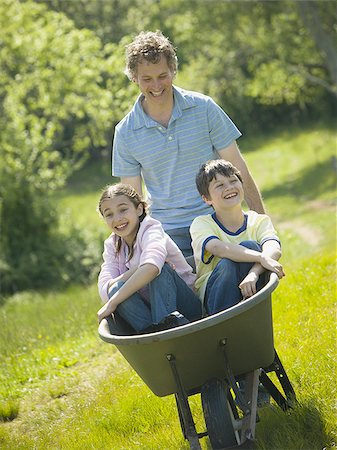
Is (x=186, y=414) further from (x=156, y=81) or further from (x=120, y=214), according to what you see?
(x=156, y=81)

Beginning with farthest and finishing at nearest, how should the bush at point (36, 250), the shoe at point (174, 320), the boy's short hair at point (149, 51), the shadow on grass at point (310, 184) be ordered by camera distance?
the shadow on grass at point (310, 184)
the bush at point (36, 250)
the boy's short hair at point (149, 51)
the shoe at point (174, 320)

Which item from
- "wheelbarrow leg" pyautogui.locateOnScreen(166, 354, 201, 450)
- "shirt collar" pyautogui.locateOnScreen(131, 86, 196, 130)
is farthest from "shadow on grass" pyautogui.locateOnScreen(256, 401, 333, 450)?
"shirt collar" pyautogui.locateOnScreen(131, 86, 196, 130)

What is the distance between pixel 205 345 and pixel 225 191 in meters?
0.84

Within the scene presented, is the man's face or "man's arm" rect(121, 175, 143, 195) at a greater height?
the man's face

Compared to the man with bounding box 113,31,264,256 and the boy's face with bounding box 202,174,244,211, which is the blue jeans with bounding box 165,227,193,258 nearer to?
the man with bounding box 113,31,264,256

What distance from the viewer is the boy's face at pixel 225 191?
3850mm

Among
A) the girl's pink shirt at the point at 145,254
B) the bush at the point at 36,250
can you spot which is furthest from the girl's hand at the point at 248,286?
the bush at the point at 36,250

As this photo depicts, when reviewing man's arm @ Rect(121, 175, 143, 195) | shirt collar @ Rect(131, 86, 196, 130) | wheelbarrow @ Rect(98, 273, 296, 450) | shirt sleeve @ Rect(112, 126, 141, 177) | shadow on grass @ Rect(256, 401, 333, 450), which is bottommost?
shadow on grass @ Rect(256, 401, 333, 450)

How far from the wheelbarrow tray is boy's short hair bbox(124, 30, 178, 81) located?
1395mm

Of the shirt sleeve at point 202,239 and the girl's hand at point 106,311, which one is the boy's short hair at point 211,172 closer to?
the shirt sleeve at point 202,239

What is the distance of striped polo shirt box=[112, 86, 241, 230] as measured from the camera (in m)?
4.39

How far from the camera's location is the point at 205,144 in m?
4.43

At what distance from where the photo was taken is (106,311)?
360 cm

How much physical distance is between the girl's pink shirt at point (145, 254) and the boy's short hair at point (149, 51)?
0.85 m
